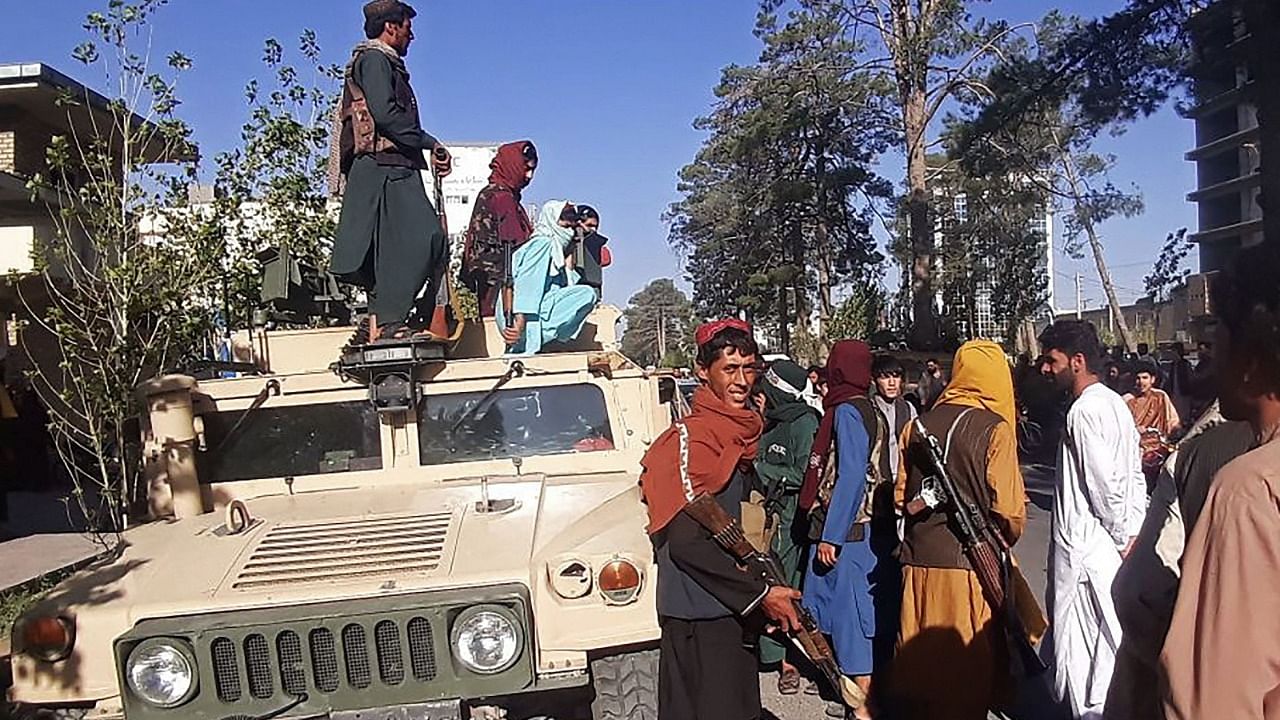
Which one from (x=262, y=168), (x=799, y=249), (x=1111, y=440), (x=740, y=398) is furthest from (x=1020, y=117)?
(x=799, y=249)

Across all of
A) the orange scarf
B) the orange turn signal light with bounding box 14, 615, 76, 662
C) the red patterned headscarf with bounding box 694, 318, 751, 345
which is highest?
the red patterned headscarf with bounding box 694, 318, 751, 345

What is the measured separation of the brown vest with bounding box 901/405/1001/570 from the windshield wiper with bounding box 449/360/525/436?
5.20ft

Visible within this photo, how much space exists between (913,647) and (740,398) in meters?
1.39

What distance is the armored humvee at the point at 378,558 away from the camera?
348 centimetres

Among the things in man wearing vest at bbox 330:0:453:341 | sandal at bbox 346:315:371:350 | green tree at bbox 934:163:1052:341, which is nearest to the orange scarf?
man wearing vest at bbox 330:0:453:341

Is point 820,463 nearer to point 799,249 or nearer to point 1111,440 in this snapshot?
point 1111,440

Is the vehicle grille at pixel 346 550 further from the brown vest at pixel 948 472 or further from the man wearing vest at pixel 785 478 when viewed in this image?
the man wearing vest at pixel 785 478

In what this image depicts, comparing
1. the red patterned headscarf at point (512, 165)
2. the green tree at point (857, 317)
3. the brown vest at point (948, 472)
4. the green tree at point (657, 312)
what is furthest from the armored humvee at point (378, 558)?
the green tree at point (657, 312)

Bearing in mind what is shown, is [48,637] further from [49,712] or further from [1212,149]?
[1212,149]

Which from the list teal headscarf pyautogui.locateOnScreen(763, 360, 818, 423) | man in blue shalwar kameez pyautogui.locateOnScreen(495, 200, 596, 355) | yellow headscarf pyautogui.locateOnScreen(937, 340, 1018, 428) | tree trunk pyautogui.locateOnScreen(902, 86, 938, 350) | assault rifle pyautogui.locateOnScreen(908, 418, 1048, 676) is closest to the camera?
assault rifle pyautogui.locateOnScreen(908, 418, 1048, 676)

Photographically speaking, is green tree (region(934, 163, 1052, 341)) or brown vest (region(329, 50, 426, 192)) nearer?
brown vest (region(329, 50, 426, 192))

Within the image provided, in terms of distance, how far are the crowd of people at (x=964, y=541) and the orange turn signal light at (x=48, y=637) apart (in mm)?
1842

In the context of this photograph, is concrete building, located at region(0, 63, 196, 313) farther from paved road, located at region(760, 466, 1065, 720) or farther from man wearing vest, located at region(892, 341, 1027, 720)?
man wearing vest, located at region(892, 341, 1027, 720)

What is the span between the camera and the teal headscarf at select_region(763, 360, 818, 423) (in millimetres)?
6062
